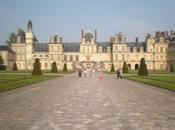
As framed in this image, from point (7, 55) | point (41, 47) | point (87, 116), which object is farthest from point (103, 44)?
point (87, 116)

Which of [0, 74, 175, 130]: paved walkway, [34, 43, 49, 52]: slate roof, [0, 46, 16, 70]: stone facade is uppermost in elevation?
[34, 43, 49, 52]: slate roof

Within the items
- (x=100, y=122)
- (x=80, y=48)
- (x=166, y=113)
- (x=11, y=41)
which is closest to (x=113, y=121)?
(x=100, y=122)

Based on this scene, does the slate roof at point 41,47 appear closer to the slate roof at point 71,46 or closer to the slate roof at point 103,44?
the slate roof at point 71,46

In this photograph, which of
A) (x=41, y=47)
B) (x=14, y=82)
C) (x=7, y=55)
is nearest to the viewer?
(x=14, y=82)

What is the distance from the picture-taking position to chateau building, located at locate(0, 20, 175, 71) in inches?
3228

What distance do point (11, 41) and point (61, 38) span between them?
621 inches

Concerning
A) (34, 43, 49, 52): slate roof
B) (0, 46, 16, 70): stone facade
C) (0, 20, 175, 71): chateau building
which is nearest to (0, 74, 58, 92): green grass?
(0, 46, 16, 70): stone facade

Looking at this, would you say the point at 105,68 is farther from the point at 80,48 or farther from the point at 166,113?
the point at 166,113

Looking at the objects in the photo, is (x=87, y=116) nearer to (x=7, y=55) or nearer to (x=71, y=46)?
(x=7, y=55)

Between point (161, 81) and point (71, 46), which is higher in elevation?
point (71, 46)

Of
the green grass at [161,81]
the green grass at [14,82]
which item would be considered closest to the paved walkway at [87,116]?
the green grass at [14,82]

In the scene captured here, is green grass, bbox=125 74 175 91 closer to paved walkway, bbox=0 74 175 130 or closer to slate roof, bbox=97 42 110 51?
paved walkway, bbox=0 74 175 130

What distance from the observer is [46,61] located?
8319cm

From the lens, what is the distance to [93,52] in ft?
272
